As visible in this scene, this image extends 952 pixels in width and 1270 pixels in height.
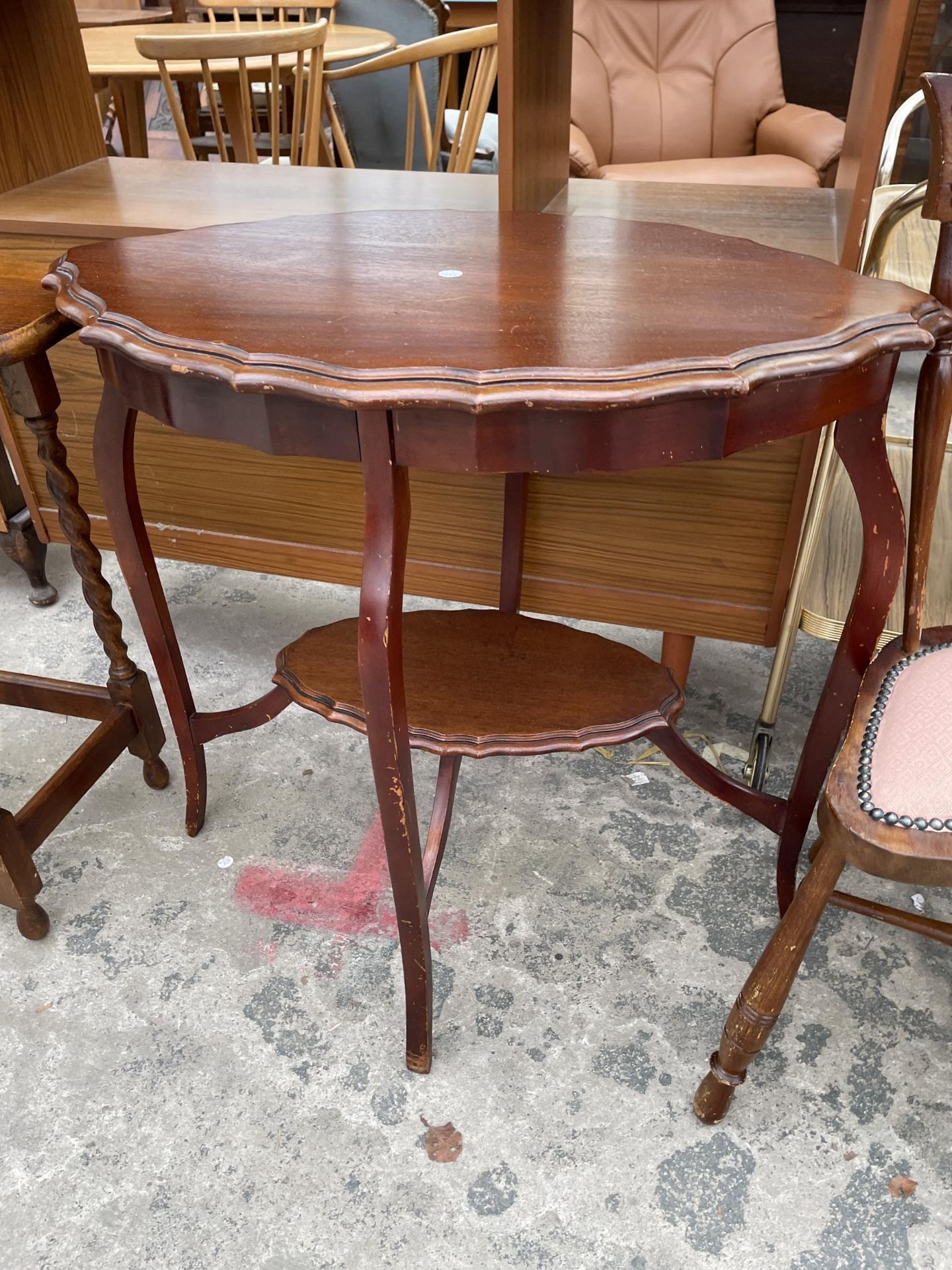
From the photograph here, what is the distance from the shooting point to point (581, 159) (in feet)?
11.0

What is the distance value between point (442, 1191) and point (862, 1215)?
49 cm

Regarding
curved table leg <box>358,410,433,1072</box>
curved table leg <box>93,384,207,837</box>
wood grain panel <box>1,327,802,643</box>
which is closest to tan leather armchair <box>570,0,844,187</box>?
wood grain panel <box>1,327,802,643</box>

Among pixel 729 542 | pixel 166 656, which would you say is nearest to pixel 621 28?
pixel 729 542

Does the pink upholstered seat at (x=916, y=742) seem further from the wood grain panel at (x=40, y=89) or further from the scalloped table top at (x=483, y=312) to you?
the wood grain panel at (x=40, y=89)

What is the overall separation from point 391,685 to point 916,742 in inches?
21.5

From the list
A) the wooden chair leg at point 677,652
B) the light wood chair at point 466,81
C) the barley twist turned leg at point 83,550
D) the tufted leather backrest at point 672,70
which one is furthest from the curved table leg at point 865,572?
the tufted leather backrest at point 672,70

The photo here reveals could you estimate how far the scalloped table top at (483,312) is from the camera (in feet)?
2.69

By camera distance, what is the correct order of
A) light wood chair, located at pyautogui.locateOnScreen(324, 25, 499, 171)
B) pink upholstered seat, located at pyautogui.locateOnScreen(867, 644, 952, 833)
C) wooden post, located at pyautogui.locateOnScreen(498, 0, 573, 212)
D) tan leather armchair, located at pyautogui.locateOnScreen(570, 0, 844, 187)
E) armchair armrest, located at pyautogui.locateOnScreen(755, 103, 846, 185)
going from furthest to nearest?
tan leather armchair, located at pyautogui.locateOnScreen(570, 0, 844, 187)
armchair armrest, located at pyautogui.locateOnScreen(755, 103, 846, 185)
light wood chair, located at pyautogui.locateOnScreen(324, 25, 499, 171)
wooden post, located at pyautogui.locateOnScreen(498, 0, 573, 212)
pink upholstered seat, located at pyautogui.locateOnScreen(867, 644, 952, 833)

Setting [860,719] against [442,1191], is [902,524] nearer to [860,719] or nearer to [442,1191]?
[860,719]

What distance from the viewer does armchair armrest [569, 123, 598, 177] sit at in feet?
11.0

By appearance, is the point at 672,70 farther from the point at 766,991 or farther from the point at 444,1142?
the point at 444,1142

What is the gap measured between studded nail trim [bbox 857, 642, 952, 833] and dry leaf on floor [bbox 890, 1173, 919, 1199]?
529 mm

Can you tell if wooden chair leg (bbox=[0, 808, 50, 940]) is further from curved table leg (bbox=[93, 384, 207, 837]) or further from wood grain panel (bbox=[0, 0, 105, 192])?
wood grain panel (bbox=[0, 0, 105, 192])

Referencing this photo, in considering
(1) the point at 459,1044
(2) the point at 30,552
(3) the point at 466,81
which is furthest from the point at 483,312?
(3) the point at 466,81
